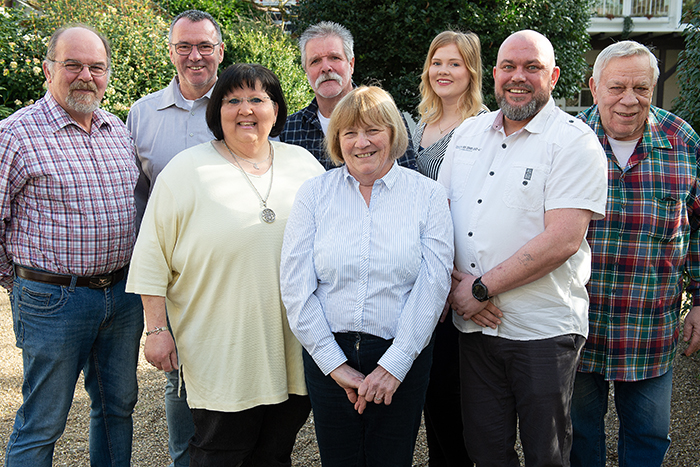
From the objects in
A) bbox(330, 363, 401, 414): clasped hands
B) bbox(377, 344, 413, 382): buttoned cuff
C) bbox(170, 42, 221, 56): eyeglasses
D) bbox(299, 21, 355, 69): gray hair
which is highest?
bbox(299, 21, 355, 69): gray hair

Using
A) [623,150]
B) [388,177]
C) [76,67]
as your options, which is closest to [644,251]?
[623,150]

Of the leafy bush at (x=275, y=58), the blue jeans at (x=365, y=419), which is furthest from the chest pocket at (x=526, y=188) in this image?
the leafy bush at (x=275, y=58)

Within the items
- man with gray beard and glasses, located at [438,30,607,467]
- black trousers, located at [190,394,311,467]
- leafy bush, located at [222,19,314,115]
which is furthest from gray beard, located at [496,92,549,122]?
leafy bush, located at [222,19,314,115]

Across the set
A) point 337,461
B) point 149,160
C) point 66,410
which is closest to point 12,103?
point 149,160

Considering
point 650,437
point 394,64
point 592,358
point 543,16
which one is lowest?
point 650,437

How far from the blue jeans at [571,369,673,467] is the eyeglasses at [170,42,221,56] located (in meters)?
2.78

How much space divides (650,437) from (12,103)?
23.6 ft

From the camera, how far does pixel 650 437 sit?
2.83 metres

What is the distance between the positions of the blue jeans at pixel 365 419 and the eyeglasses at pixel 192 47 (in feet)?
6.55

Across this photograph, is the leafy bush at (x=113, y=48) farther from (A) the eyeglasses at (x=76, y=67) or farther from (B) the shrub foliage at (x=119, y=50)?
(A) the eyeglasses at (x=76, y=67)

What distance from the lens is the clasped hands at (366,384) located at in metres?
2.28

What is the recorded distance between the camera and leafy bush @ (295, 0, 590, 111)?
26.5ft

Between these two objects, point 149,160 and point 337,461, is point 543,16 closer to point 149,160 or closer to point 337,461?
point 149,160

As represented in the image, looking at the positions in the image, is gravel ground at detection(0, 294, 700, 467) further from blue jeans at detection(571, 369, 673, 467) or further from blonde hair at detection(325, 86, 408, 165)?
blonde hair at detection(325, 86, 408, 165)
